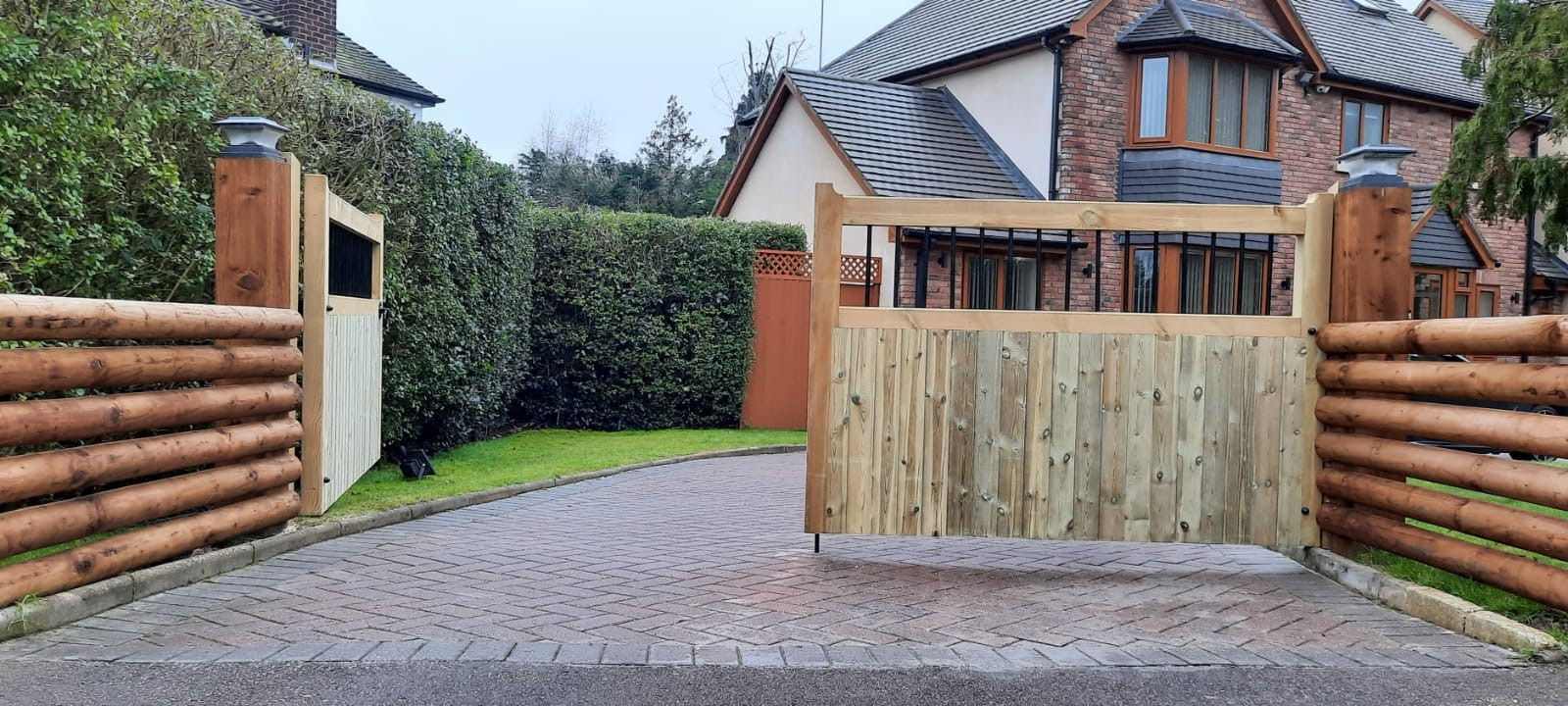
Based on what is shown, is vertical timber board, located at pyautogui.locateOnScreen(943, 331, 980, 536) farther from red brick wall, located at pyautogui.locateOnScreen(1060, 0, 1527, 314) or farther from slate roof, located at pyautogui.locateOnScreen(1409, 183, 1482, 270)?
slate roof, located at pyautogui.locateOnScreen(1409, 183, 1482, 270)

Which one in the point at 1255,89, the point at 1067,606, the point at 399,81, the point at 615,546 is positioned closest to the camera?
the point at 1067,606

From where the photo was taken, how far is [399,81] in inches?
997

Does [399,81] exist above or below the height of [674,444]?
above

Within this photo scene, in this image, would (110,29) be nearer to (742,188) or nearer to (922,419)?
(922,419)

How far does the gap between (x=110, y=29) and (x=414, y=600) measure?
353 cm

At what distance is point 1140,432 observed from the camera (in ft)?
19.2

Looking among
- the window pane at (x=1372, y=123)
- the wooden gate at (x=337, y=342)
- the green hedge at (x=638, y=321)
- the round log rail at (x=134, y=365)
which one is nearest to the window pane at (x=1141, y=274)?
the window pane at (x=1372, y=123)

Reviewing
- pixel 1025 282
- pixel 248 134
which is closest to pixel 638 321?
pixel 1025 282

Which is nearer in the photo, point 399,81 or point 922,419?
point 922,419

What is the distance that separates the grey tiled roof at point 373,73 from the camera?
23.3 meters

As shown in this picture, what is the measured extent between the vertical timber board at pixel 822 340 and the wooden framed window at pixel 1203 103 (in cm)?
1371

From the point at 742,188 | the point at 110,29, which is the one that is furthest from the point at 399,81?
the point at 110,29

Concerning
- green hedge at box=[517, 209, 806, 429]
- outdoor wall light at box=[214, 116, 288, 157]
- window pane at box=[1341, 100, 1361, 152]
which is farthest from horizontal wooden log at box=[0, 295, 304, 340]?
window pane at box=[1341, 100, 1361, 152]

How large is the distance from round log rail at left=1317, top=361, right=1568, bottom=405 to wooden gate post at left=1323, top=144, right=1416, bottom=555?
1.12 ft
